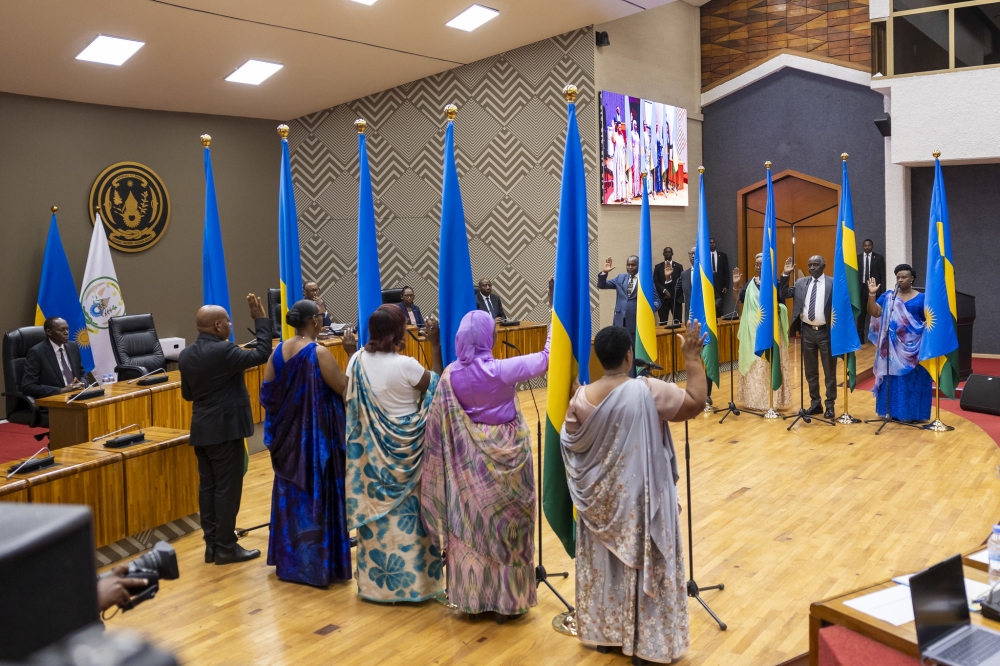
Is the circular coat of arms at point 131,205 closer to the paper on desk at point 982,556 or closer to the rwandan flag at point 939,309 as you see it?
the rwandan flag at point 939,309

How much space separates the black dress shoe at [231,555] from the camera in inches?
184

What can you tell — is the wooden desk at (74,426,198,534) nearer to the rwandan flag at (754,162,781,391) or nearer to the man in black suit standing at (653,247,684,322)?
the rwandan flag at (754,162,781,391)

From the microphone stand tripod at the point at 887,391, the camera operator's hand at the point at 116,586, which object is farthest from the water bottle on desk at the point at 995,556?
the microphone stand tripod at the point at 887,391

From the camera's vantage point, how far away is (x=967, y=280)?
1146cm

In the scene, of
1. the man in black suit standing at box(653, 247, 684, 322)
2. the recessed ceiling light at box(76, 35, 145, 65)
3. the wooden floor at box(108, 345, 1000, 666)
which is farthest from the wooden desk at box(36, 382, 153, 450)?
the man in black suit standing at box(653, 247, 684, 322)

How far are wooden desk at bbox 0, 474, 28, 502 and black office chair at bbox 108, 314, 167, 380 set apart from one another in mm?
3279

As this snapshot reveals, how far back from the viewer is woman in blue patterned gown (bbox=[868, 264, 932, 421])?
24.7 ft

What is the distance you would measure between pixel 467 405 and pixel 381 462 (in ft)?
1.91

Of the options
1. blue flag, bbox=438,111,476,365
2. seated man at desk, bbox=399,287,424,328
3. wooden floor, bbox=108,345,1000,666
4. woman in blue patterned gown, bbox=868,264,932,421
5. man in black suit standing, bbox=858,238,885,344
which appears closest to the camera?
wooden floor, bbox=108,345,1000,666

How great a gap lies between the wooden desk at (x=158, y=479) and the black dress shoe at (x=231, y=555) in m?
0.58

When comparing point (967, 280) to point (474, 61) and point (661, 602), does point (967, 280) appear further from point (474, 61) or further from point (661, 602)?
point (661, 602)

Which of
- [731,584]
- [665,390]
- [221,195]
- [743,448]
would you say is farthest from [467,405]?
[221,195]

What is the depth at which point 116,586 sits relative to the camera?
5.00 ft

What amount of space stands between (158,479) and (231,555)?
0.75m
